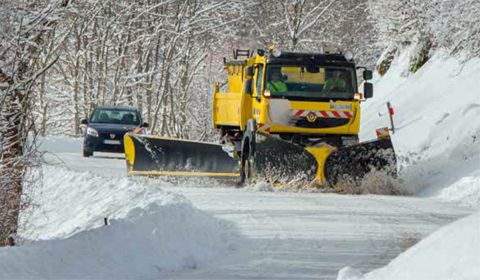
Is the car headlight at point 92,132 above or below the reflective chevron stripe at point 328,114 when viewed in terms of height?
below

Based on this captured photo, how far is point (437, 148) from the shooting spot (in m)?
25.0

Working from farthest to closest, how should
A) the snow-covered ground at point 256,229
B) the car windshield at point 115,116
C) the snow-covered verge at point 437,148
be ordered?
the car windshield at point 115,116 < the snow-covered ground at point 256,229 < the snow-covered verge at point 437,148

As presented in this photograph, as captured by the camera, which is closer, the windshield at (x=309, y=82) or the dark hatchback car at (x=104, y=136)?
the windshield at (x=309, y=82)

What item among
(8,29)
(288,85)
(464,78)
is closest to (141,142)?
(288,85)

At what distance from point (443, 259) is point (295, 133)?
38.6ft

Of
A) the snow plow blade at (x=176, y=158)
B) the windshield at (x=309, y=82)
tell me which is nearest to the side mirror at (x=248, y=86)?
the windshield at (x=309, y=82)

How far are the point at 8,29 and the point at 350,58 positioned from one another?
925 centimetres

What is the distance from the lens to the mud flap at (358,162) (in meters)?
19.0

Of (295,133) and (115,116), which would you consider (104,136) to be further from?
(295,133)

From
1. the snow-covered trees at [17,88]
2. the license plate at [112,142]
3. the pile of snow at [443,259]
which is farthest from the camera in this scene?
the license plate at [112,142]

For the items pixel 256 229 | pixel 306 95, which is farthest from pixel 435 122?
pixel 256 229

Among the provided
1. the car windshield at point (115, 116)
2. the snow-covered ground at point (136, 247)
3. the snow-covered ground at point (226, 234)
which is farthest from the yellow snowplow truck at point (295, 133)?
the car windshield at point (115, 116)

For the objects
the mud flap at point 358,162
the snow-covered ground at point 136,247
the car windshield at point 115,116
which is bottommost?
the snow-covered ground at point 136,247

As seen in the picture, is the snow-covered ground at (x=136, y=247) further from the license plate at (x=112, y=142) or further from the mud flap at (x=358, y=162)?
the license plate at (x=112, y=142)
